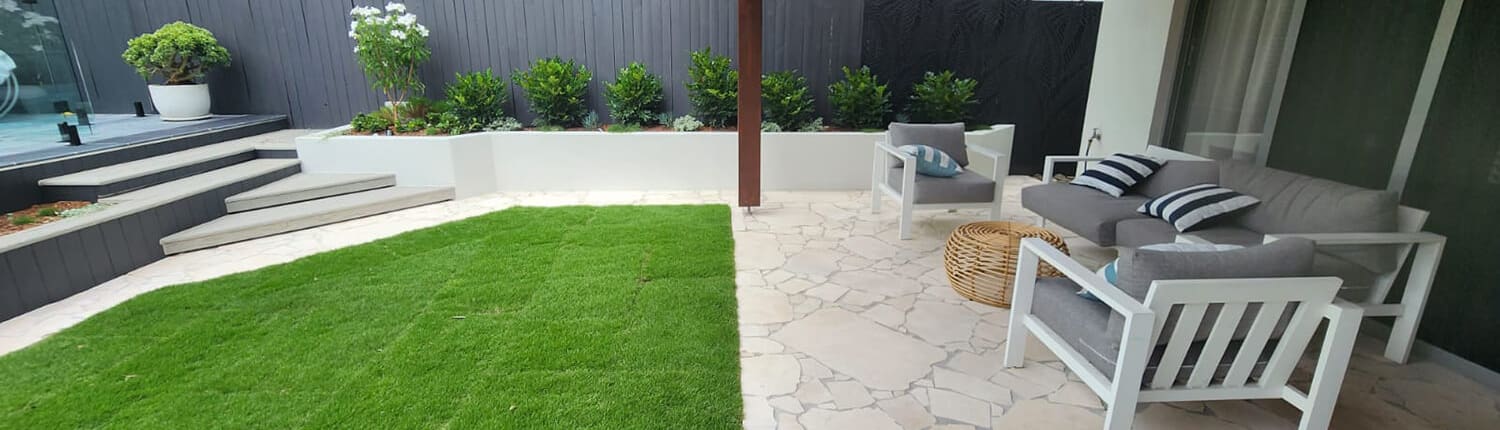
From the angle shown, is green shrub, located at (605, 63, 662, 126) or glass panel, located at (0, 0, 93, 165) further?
green shrub, located at (605, 63, 662, 126)

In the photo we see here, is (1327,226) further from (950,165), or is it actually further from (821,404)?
(821,404)

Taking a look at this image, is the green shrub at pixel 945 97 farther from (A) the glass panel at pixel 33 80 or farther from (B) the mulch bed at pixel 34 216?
(A) the glass panel at pixel 33 80

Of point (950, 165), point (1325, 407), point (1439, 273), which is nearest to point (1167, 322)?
point (1325, 407)

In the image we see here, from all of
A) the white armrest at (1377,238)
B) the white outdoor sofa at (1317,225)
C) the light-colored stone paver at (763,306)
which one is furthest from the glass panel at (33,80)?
the white armrest at (1377,238)

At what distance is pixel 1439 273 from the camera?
2.77 meters

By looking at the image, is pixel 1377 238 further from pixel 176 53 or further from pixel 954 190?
pixel 176 53

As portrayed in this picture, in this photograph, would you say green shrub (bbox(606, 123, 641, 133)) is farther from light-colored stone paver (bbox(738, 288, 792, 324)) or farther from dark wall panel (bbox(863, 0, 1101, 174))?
light-colored stone paver (bbox(738, 288, 792, 324))

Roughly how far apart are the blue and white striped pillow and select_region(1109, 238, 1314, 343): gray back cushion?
2.69m

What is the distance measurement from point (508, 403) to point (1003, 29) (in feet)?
18.7

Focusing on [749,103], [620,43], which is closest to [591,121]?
[620,43]

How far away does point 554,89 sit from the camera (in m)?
5.92

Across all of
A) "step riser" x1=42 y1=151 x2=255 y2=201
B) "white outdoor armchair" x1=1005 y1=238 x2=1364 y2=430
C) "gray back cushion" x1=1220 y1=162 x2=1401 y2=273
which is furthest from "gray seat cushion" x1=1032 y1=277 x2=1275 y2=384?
"step riser" x1=42 y1=151 x2=255 y2=201

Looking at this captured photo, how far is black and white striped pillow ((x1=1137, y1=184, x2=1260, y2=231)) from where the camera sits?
10.4 feet

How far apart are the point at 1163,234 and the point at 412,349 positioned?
3633mm
